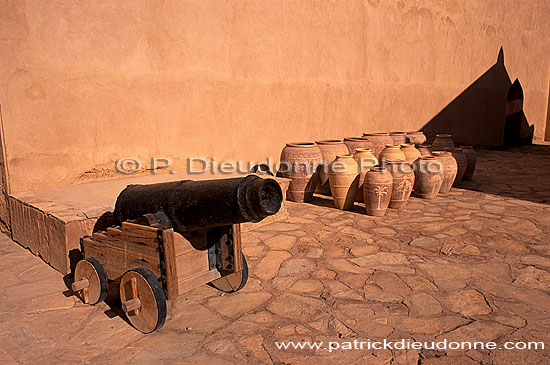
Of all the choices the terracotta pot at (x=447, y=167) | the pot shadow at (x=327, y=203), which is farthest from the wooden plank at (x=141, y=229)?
the terracotta pot at (x=447, y=167)

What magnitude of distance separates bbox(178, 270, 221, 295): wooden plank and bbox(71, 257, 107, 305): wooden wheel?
609 mm

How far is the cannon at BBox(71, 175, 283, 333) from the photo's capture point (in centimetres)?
249

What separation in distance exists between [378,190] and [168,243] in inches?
129

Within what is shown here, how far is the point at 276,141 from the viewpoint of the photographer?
23.8 feet

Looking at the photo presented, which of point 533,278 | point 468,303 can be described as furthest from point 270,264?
point 533,278

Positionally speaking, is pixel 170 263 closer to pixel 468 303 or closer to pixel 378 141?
pixel 468 303

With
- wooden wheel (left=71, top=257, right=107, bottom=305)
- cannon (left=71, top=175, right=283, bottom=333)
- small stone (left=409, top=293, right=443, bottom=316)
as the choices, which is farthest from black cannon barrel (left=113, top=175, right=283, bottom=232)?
small stone (left=409, top=293, right=443, bottom=316)

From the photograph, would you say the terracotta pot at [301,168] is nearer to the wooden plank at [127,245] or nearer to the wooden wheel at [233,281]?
the wooden wheel at [233,281]

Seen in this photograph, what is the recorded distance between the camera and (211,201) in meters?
2.53

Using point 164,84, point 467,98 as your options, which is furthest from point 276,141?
point 467,98

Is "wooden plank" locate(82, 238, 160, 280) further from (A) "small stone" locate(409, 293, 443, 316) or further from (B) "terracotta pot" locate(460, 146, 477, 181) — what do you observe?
(B) "terracotta pot" locate(460, 146, 477, 181)

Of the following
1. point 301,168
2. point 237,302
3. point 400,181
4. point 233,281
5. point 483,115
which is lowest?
point 237,302

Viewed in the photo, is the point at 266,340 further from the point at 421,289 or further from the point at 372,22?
the point at 372,22

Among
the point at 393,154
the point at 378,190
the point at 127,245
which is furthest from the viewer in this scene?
the point at 393,154
